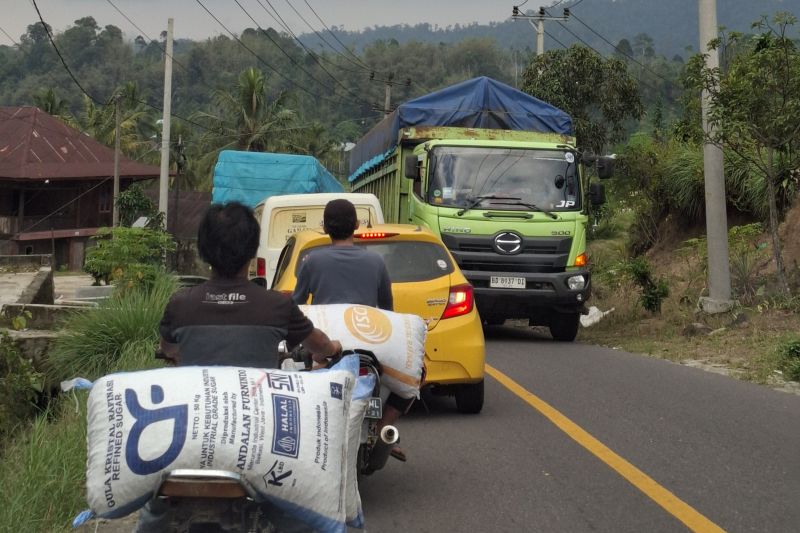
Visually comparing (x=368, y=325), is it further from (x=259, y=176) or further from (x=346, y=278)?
(x=259, y=176)

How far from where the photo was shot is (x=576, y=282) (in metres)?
15.5

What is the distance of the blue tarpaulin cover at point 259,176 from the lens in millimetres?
24312

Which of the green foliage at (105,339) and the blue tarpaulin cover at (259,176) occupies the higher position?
the blue tarpaulin cover at (259,176)

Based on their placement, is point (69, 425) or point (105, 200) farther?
point (105, 200)

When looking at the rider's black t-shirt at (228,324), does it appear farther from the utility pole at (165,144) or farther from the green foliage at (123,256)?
the utility pole at (165,144)

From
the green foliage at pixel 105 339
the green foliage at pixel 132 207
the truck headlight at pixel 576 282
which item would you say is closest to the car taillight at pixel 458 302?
the green foliage at pixel 105 339

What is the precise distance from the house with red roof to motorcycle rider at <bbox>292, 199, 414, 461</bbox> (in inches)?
1471

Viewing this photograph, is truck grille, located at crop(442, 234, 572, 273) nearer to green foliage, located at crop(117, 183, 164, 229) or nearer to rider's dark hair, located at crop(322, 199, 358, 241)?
rider's dark hair, located at crop(322, 199, 358, 241)

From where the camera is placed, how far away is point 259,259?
1490cm

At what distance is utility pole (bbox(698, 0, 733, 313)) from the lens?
16.5 m

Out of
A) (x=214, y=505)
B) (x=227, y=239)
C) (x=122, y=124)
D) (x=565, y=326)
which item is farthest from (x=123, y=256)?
(x=122, y=124)

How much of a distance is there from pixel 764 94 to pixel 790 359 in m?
4.73

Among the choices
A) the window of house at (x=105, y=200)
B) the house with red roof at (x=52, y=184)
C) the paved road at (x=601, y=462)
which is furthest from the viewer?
the window of house at (x=105, y=200)

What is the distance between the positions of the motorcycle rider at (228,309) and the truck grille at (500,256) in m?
11.2
